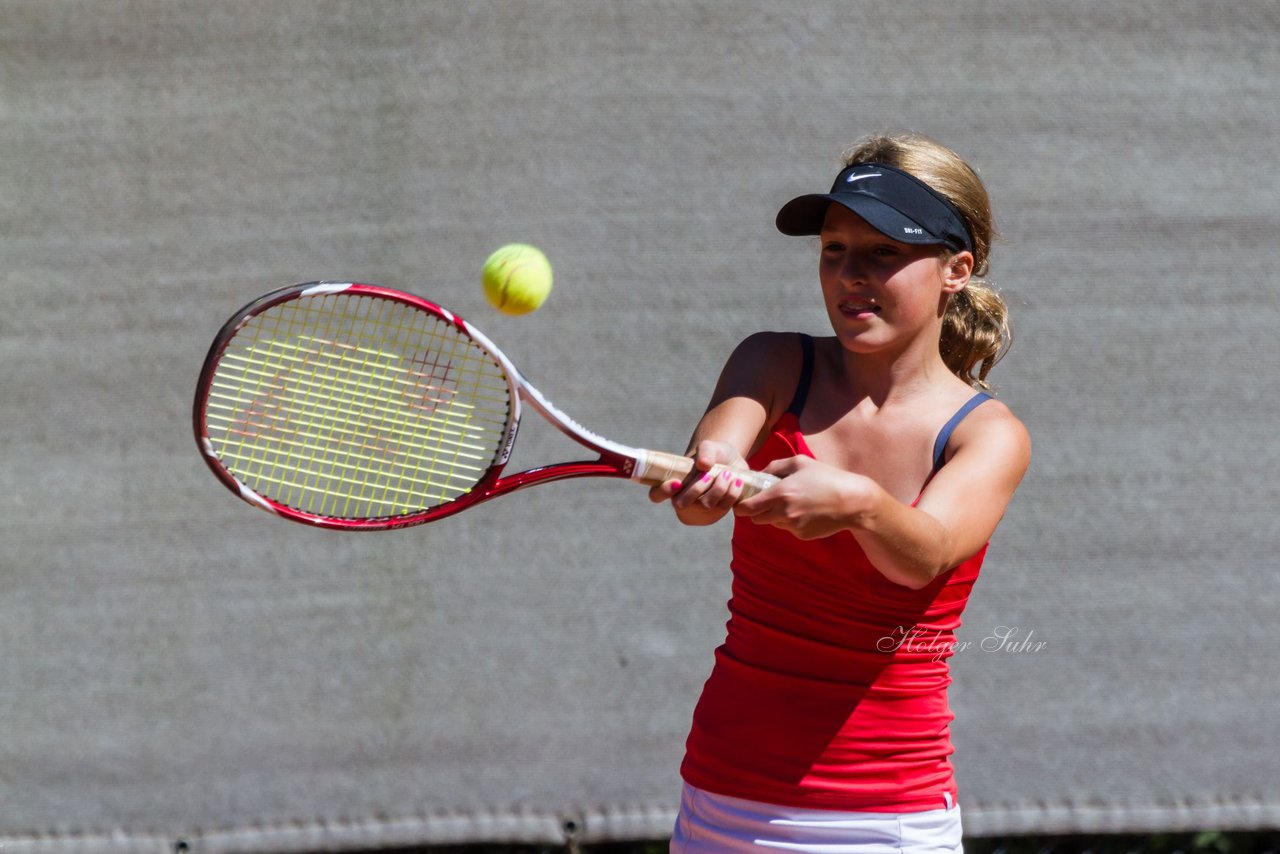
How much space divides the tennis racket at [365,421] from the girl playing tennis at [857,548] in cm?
18

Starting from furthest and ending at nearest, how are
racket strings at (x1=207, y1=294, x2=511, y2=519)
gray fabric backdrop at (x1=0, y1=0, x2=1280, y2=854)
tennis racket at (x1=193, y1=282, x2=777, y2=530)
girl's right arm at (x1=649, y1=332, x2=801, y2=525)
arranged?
gray fabric backdrop at (x1=0, y1=0, x2=1280, y2=854), racket strings at (x1=207, y1=294, x2=511, y2=519), tennis racket at (x1=193, y1=282, x2=777, y2=530), girl's right arm at (x1=649, y1=332, x2=801, y2=525)

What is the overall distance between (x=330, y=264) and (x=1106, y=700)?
2099 mm

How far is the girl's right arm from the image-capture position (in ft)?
5.54

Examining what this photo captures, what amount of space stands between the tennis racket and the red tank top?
7.4 inches

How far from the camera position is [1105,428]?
123 inches

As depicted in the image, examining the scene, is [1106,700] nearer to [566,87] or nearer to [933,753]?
[933,753]

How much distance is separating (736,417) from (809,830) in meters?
0.56

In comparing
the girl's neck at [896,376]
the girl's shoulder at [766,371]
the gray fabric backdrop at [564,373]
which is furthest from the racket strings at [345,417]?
the girl's neck at [896,376]

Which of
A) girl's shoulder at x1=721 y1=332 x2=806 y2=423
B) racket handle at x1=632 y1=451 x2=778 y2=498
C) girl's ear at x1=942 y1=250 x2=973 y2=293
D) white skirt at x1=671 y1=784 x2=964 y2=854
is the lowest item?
white skirt at x1=671 y1=784 x2=964 y2=854

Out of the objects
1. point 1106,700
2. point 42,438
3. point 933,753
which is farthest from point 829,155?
point 42,438

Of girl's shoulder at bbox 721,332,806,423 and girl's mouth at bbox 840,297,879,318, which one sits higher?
girl's mouth at bbox 840,297,879,318

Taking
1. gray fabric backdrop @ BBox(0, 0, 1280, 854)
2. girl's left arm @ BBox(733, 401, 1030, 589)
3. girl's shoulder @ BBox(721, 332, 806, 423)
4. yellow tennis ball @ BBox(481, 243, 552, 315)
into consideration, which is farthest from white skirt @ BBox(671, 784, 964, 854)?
gray fabric backdrop @ BBox(0, 0, 1280, 854)

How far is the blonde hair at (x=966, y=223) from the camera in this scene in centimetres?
185

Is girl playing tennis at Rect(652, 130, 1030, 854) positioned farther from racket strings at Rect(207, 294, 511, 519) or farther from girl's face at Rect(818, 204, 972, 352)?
racket strings at Rect(207, 294, 511, 519)
